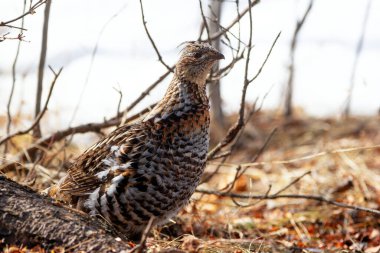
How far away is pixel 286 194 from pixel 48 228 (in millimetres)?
2722

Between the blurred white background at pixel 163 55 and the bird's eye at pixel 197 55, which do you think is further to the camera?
the blurred white background at pixel 163 55

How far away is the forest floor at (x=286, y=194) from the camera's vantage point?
4.82 metres

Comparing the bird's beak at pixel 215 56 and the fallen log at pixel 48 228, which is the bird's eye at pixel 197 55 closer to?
the bird's beak at pixel 215 56

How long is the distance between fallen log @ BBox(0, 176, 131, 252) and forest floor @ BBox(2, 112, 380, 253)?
7 cm

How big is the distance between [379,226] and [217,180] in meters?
2.45

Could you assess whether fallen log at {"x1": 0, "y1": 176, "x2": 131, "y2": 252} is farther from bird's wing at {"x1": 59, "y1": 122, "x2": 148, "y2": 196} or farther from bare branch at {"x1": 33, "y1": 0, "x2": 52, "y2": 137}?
bare branch at {"x1": 33, "y1": 0, "x2": 52, "y2": 137}

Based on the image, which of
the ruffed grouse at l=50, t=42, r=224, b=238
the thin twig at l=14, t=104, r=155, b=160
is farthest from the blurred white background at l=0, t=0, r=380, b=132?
the ruffed grouse at l=50, t=42, r=224, b=238

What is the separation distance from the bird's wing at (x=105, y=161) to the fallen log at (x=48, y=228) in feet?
1.80

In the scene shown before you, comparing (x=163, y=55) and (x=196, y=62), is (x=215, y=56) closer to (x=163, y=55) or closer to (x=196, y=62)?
(x=196, y=62)

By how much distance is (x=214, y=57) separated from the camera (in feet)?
13.6

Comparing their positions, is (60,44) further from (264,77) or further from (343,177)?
(343,177)

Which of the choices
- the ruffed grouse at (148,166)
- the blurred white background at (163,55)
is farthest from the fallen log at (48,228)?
the blurred white background at (163,55)

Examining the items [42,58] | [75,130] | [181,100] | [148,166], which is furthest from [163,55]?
[148,166]

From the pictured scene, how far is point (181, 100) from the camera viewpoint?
3994 millimetres
